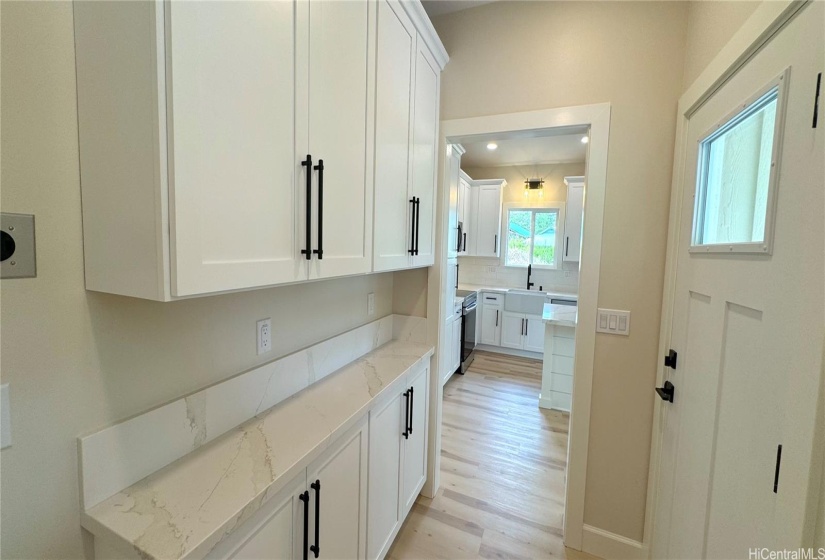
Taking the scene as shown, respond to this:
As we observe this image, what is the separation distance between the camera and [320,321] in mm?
1531

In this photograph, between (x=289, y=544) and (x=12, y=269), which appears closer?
(x=12, y=269)

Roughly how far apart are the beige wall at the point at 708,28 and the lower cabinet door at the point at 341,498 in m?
1.91

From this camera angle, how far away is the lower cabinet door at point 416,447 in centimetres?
176

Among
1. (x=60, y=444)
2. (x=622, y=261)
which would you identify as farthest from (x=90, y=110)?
(x=622, y=261)

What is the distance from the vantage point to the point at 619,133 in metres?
1.61

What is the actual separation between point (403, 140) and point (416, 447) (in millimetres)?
1641

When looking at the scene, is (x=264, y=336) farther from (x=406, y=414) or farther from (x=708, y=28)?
(x=708, y=28)

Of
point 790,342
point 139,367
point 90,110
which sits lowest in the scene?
point 139,367

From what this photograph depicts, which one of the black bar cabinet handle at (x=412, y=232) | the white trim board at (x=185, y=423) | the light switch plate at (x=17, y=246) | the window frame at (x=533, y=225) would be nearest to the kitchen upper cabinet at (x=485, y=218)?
the window frame at (x=533, y=225)

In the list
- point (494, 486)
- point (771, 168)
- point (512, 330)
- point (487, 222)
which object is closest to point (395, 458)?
point (494, 486)

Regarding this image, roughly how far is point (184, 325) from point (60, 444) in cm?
35

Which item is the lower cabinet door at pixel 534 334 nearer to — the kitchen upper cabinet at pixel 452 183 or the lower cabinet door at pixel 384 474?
the kitchen upper cabinet at pixel 452 183

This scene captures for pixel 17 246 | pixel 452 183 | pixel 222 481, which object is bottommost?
pixel 222 481

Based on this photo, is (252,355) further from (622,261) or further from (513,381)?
(513,381)
